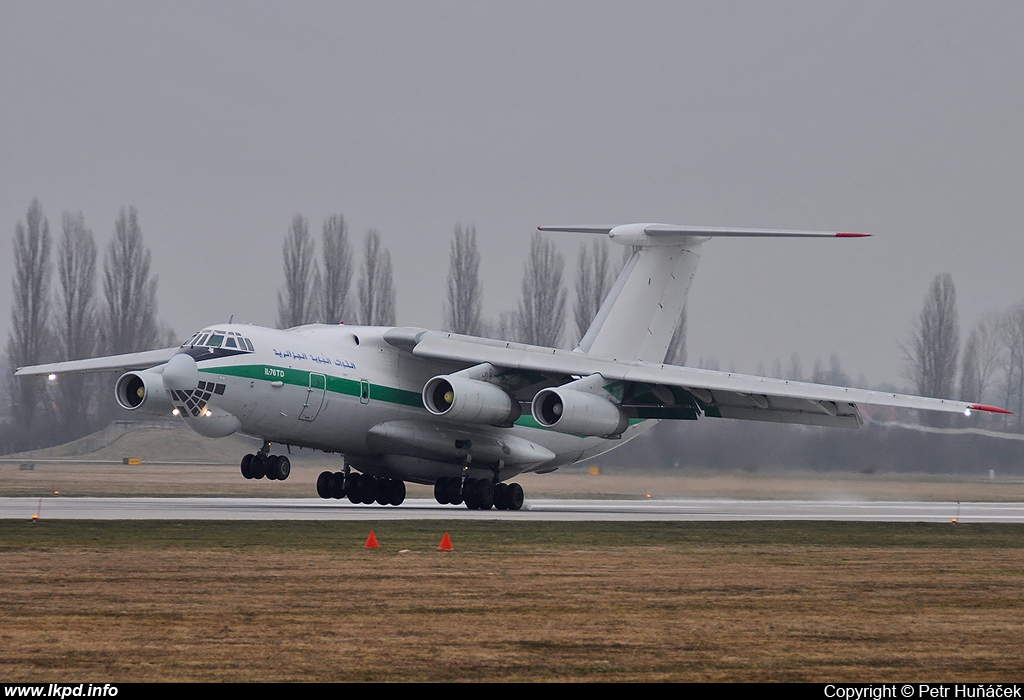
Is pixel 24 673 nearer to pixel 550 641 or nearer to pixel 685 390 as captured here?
pixel 550 641

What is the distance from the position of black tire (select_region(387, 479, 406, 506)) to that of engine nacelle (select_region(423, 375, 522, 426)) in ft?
8.40

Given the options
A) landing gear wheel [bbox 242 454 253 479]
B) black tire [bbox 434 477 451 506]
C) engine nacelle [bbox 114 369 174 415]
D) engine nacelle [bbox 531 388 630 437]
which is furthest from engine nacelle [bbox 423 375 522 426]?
engine nacelle [bbox 114 369 174 415]

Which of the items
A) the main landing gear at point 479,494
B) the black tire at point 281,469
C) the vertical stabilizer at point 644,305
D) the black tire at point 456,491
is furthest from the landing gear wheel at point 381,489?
the vertical stabilizer at point 644,305

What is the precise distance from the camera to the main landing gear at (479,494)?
2388cm

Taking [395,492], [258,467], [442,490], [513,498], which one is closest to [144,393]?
[258,467]

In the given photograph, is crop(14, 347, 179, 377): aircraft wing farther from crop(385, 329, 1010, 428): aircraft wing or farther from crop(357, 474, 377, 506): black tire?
crop(385, 329, 1010, 428): aircraft wing

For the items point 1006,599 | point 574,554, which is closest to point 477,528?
point 574,554

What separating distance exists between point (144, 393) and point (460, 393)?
508cm

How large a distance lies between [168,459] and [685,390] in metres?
32.1

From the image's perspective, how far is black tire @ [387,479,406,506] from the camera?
80.4 feet

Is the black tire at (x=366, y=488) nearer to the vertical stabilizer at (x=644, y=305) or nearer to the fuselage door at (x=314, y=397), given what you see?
the fuselage door at (x=314, y=397)

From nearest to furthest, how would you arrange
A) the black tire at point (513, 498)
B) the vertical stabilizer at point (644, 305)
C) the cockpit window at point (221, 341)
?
the cockpit window at point (221, 341)
the black tire at point (513, 498)
the vertical stabilizer at point (644, 305)

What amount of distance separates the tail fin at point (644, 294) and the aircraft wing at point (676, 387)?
1842 mm
